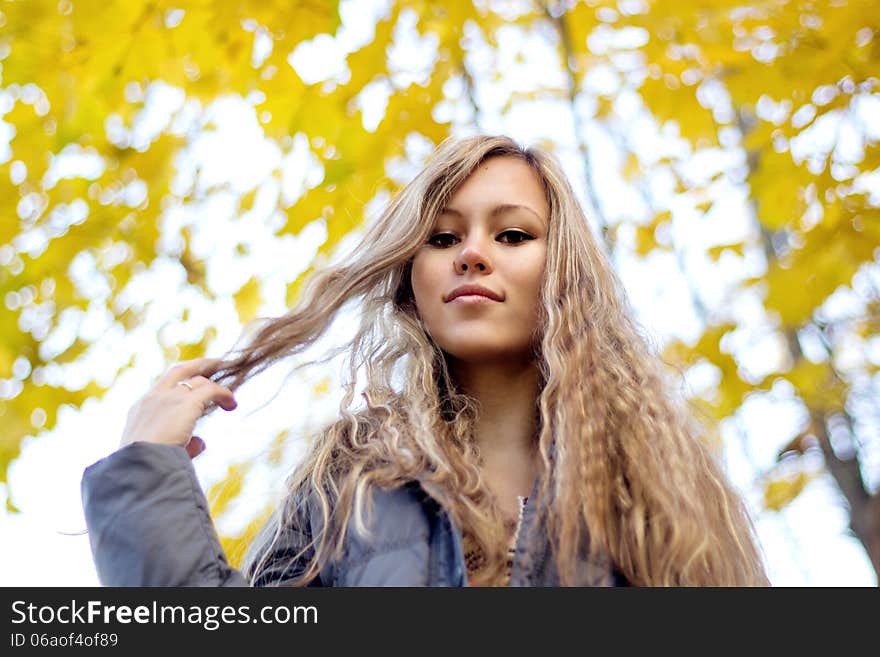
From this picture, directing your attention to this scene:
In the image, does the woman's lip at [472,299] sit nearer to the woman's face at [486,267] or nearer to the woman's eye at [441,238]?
the woman's face at [486,267]

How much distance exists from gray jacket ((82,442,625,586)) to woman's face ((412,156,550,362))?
35 centimetres

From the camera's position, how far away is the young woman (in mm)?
1394

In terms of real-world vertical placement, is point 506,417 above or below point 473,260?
below

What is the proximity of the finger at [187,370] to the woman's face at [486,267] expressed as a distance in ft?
1.37

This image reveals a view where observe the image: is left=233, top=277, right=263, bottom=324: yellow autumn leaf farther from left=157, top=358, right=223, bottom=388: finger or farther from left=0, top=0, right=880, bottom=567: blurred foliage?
left=157, top=358, right=223, bottom=388: finger

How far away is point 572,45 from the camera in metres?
3.08

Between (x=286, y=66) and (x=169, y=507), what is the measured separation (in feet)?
4.77


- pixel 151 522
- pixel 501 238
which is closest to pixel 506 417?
pixel 501 238

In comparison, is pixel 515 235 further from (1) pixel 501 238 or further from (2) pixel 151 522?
(2) pixel 151 522

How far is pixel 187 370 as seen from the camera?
1.61m

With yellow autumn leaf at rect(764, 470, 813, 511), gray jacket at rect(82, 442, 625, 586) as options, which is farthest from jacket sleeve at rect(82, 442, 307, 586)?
yellow autumn leaf at rect(764, 470, 813, 511)

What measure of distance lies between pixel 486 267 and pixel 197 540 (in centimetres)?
71
